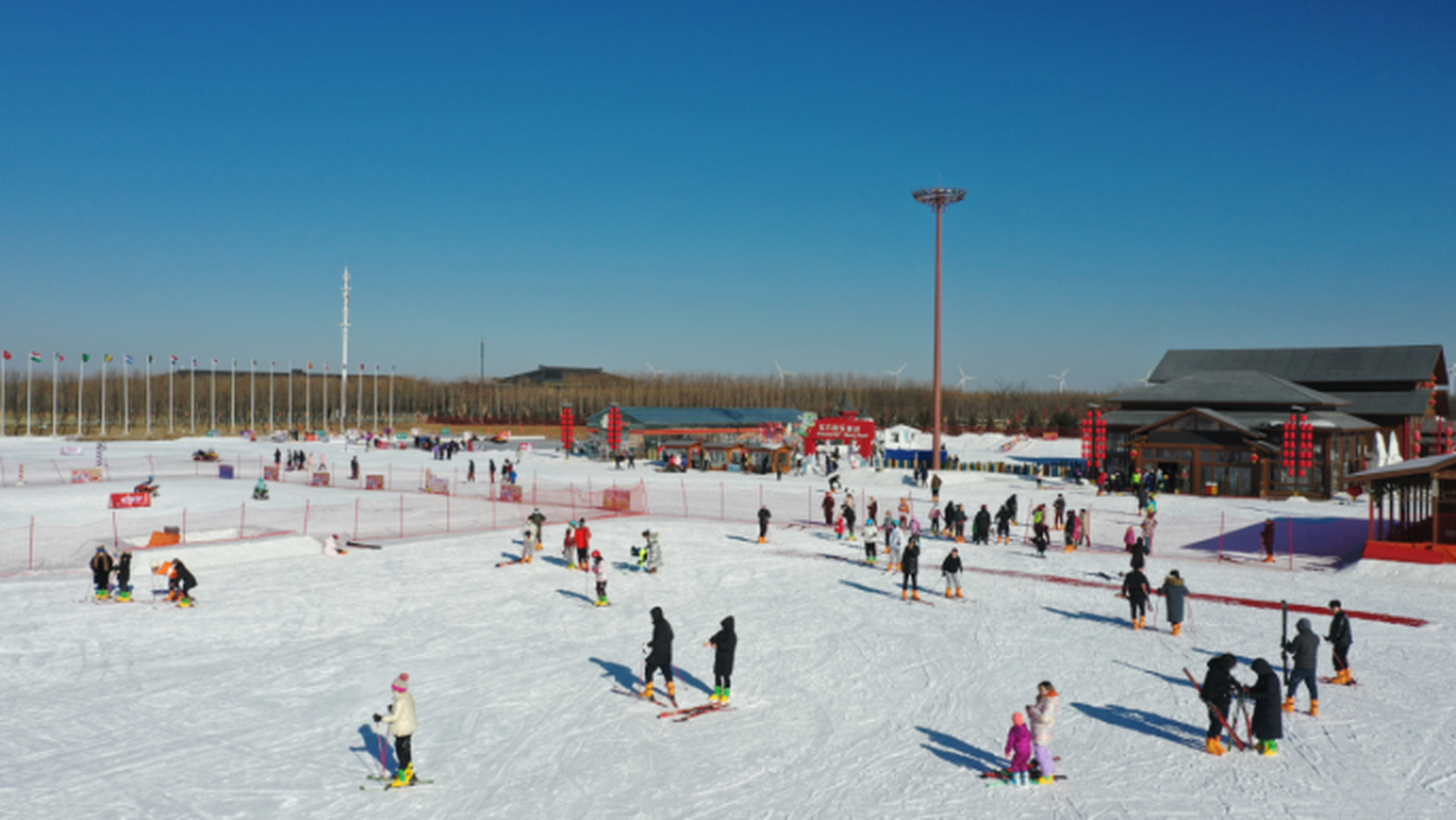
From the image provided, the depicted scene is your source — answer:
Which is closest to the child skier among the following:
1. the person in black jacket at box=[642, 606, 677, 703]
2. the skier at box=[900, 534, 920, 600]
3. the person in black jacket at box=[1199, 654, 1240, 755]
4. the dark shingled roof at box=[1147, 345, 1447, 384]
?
the skier at box=[900, 534, 920, 600]

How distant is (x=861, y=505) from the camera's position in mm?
39469

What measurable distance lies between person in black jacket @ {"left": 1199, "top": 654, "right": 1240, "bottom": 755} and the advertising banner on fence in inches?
1405

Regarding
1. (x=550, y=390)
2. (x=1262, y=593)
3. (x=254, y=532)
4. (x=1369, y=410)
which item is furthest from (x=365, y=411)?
(x=1262, y=593)

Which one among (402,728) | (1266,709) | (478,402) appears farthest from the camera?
(478,402)

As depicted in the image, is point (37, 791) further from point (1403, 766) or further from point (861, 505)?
point (861, 505)

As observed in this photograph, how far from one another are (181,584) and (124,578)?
1.09 m

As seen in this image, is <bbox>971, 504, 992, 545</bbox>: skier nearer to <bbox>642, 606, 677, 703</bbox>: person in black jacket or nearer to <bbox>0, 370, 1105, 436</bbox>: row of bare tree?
<bbox>642, 606, 677, 703</bbox>: person in black jacket

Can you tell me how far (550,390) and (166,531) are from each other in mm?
116244

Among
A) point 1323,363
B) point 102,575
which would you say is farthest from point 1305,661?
point 1323,363

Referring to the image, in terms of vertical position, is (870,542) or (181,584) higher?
(870,542)

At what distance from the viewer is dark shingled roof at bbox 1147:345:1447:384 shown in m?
57.3

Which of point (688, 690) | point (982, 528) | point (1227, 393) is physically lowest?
point (688, 690)

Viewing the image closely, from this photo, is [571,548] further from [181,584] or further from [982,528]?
[982,528]

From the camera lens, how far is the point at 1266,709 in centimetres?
1157
